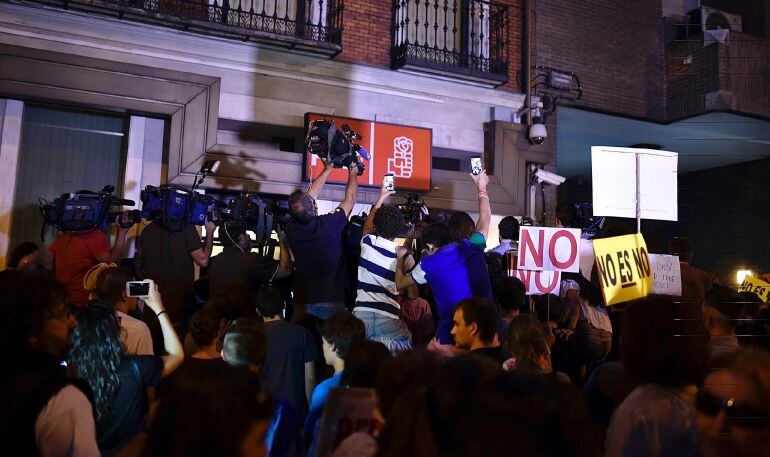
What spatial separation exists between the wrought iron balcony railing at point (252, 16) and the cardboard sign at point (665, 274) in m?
5.68

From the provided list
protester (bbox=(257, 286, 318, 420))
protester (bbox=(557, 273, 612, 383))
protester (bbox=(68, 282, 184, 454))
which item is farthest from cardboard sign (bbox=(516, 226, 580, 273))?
protester (bbox=(68, 282, 184, 454))

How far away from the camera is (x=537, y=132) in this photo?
1109cm

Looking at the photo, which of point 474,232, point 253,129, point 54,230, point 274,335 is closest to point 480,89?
point 253,129

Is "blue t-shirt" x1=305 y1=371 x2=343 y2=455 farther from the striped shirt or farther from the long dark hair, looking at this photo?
the striped shirt

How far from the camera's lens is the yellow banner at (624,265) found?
5.28 m

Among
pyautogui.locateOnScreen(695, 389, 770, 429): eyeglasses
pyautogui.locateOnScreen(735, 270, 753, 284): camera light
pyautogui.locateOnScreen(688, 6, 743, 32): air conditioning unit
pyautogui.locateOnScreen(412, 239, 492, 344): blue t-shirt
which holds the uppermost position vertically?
pyautogui.locateOnScreen(688, 6, 743, 32): air conditioning unit

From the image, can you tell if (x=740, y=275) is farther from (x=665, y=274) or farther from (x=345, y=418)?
(x=345, y=418)

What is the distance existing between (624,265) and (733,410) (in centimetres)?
268

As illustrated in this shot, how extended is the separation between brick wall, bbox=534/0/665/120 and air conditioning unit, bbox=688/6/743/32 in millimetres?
937

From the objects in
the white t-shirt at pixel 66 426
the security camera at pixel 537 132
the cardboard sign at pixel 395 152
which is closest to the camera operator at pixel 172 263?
the cardboard sign at pixel 395 152

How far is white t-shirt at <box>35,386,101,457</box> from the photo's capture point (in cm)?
228

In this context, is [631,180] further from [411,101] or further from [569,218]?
[411,101]

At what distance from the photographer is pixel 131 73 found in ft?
29.0

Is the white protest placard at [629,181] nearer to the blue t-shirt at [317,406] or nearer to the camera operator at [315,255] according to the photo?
the camera operator at [315,255]
